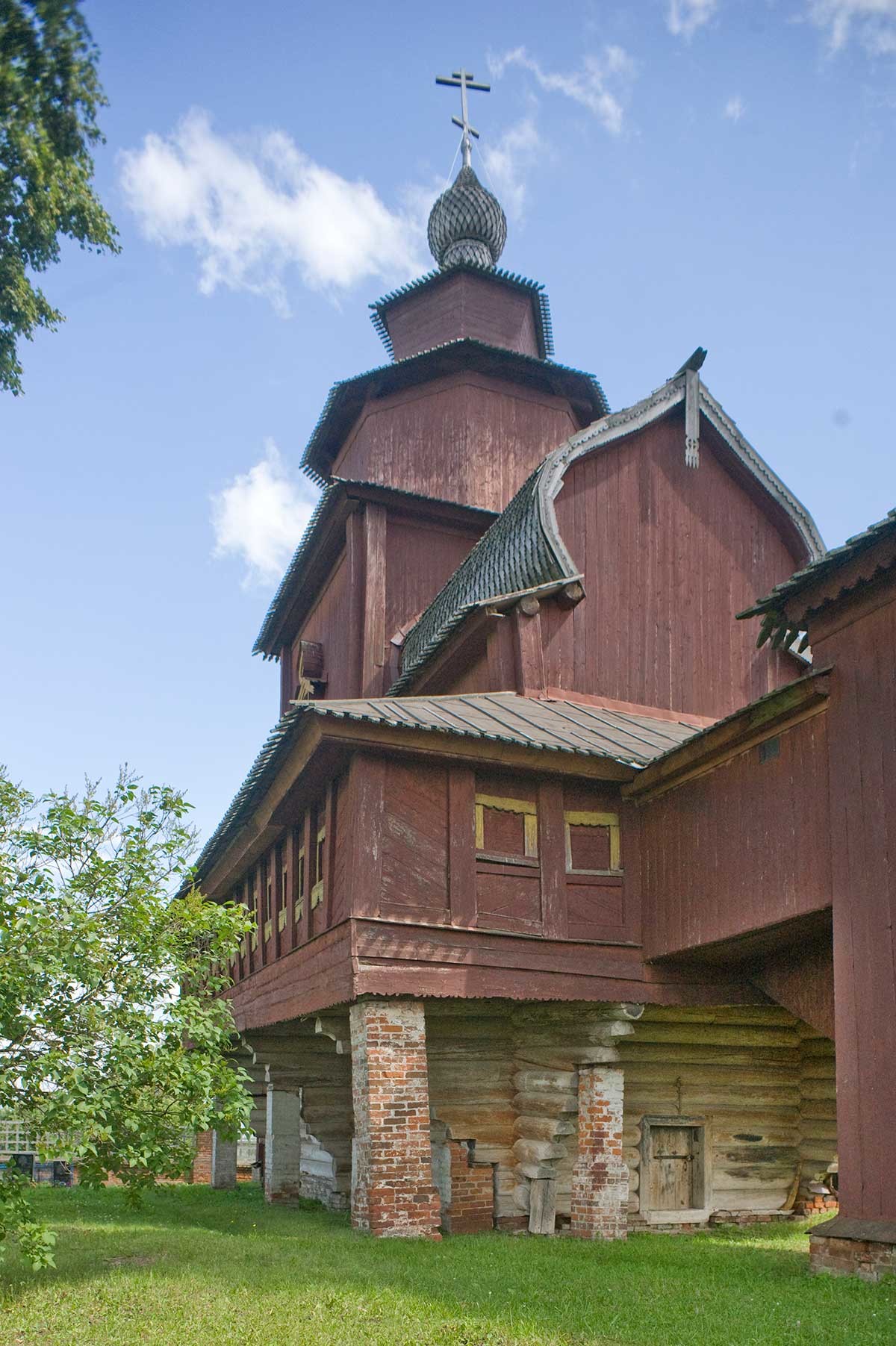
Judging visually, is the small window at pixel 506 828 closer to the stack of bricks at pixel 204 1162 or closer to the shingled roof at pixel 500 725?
the shingled roof at pixel 500 725

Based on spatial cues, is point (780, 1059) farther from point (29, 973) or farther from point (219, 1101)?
point (29, 973)

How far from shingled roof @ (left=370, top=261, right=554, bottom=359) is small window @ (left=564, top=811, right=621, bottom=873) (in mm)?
13571

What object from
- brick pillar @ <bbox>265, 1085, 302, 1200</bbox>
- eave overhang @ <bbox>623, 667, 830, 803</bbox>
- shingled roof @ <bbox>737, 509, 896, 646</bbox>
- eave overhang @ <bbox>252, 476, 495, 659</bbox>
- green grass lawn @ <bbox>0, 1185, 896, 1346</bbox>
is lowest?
brick pillar @ <bbox>265, 1085, 302, 1200</bbox>

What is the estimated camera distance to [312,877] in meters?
14.6

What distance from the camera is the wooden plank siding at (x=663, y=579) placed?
16703 mm

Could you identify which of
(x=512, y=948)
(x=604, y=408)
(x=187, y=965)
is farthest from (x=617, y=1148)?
(x=604, y=408)

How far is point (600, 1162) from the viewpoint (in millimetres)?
13195

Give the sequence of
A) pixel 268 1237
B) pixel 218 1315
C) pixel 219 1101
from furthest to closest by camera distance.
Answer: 1. pixel 268 1237
2. pixel 219 1101
3. pixel 218 1315

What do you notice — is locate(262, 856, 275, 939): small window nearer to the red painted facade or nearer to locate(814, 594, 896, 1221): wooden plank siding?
the red painted facade

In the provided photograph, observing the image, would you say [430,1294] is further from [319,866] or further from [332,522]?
[332,522]

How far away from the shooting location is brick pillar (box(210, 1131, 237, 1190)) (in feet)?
75.3

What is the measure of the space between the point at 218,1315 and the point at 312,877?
244 inches

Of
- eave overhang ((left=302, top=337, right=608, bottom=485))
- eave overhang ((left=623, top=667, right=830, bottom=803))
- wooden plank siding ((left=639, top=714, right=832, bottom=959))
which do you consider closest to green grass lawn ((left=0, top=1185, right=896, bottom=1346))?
wooden plank siding ((left=639, top=714, right=832, bottom=959))

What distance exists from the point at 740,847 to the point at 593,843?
2106 mm
